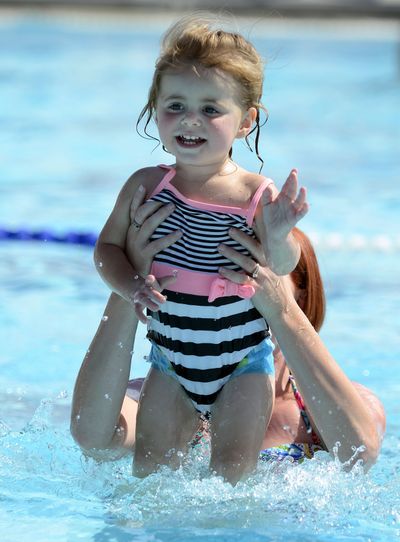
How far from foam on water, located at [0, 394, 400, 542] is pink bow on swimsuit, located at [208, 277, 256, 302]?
1.63 ft

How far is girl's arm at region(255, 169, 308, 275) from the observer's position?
110 inches

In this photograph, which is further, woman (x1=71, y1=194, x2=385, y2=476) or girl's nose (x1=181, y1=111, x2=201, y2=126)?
woman (x1=71, y1=194, x2=385, y2=476)

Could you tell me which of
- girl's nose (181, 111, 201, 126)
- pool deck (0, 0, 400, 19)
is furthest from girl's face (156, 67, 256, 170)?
pool deck (0, 0, 400, 19)

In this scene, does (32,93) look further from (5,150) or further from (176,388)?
(176,388)

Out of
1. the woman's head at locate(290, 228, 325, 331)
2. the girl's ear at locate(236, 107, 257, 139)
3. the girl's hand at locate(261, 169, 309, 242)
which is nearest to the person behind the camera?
the girl's hand at locate(261, 169, 309, 242)

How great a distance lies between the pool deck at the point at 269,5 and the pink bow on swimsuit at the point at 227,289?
1515cm

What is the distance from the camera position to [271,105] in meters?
11.9

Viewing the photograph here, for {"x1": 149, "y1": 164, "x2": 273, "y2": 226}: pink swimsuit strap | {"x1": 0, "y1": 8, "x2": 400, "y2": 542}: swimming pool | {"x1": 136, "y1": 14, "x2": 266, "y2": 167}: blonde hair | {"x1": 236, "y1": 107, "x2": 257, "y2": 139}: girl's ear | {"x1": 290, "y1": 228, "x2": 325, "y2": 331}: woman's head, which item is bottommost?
{"x1": 0, "y1": 8, "x2": 400, "y2": 542}: swimming pool

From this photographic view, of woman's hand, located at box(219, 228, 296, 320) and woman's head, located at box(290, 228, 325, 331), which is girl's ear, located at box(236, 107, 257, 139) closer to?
woman's hand, located at box(219, 228, 296, 320)

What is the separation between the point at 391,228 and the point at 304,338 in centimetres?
447

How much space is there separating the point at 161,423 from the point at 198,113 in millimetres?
843

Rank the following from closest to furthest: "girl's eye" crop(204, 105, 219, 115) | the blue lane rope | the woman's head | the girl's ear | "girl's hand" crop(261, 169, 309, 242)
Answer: "girl's hand" crop(261, 169, 309, 242) → "girl's eye" crop(204, 105, 219, 115) → the girl's ear → the woman's head → the blue lane rope

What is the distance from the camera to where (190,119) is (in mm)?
2865

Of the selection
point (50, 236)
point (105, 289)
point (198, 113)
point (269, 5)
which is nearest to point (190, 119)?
point (198, 113)
